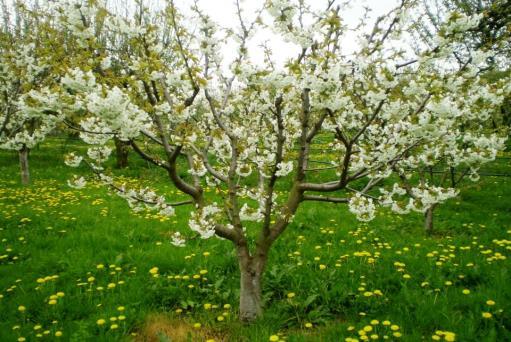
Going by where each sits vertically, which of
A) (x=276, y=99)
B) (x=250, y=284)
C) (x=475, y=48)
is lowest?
(x=250, y=284)

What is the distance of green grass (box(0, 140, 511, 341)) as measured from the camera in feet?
12.7

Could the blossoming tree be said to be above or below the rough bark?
above

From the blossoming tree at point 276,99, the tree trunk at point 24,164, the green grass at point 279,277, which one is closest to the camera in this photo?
the blossoming tree at point 276,99

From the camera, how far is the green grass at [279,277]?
386cm

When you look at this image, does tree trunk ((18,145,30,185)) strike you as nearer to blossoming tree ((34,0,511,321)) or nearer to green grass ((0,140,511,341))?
green grass ((0,140,511,341))

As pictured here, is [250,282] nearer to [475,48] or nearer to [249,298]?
[249,298]

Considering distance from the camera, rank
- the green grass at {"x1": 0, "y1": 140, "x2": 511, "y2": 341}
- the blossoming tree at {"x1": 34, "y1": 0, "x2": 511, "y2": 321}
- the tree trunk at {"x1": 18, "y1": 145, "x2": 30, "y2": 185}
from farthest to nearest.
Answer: the tree trunk at {"x1": 18, "y1": 145, "x2": 30, "y2": 185}, the green grass at {"x1": 0, "y1": 140, "x2": 511, "y2": 341}, the blossoming tree at {"x1": 34, "y1": 0, "x2": 511, "y2": 321}

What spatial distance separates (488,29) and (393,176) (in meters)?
5.02

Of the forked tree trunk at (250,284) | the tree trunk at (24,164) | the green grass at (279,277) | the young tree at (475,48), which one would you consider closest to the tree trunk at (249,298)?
the forked tree trunk at (250,284)

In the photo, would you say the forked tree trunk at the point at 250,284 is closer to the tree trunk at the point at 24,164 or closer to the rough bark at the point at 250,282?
the rough bark at the point at 250,282

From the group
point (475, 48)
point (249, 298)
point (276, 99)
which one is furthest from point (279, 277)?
point (475, 48)

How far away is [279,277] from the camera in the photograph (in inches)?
187

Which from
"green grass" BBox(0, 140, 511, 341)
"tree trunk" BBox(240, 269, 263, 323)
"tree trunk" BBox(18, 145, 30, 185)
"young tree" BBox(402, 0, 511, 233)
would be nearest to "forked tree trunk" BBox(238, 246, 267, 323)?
"tree trunk" BBox(240, 269, 263, 323)

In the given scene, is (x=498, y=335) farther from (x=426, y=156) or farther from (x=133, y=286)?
(x=133, y=286)
